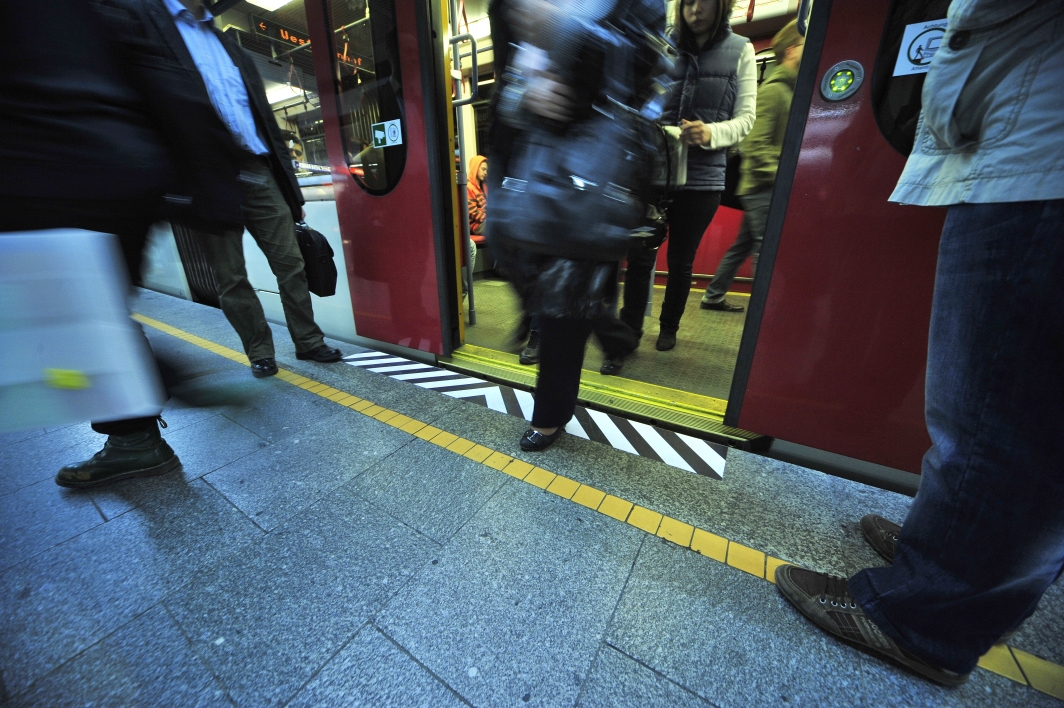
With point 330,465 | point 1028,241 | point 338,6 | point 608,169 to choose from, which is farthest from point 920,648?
point 338,6

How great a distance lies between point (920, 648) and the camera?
840 mm

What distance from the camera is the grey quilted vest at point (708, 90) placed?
206 cm

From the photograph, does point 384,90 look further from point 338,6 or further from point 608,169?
point 608,169

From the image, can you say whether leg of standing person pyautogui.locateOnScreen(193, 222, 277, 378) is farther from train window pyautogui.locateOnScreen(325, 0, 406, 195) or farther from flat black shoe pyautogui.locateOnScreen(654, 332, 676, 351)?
flat black shoe pyautogui.locateOnScreen(654, 332, 676, 351)

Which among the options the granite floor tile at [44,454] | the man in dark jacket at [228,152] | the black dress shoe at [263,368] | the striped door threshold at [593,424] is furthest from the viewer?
the black dress shoe at [263,368]

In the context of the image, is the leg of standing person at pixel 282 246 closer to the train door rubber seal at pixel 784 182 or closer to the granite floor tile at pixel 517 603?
the granite floor tile at pixel 517 603

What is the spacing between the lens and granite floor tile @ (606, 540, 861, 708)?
85 cm

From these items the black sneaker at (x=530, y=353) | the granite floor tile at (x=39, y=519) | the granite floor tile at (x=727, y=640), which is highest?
the black sneaker at (x=530, y=353)

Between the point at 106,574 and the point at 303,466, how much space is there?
1.93ft

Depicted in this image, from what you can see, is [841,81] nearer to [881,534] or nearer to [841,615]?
[881,534]

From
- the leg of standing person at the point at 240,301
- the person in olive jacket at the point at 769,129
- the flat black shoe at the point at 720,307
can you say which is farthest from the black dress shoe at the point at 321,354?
the flat black shoe at the point at 720,307

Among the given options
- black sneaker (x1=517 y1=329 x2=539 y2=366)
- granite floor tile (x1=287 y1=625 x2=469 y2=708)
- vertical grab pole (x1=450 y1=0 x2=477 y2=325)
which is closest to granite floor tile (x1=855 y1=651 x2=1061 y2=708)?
granite floor tile (x1=287 y1=625 x2=469 y2=708)

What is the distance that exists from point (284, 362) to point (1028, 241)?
3.34 m

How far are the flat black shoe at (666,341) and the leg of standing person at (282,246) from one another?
2.29m
